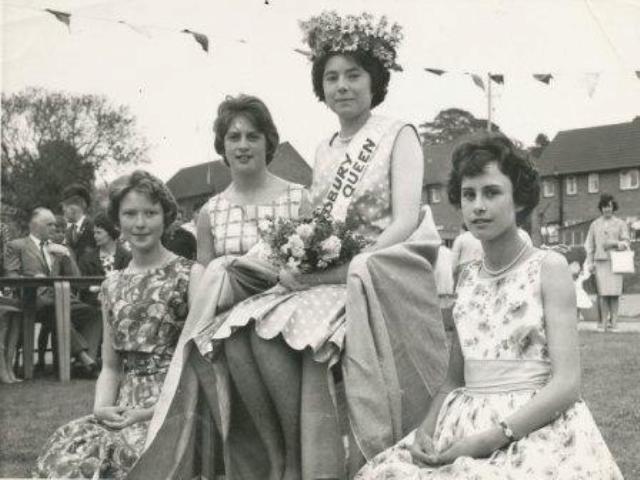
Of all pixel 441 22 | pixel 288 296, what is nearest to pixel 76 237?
pixel 441 22

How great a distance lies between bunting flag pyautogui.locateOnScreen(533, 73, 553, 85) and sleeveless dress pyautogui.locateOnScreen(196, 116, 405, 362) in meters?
2.54

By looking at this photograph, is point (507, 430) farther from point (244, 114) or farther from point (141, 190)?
point (141, 190)

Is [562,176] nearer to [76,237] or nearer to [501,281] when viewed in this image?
[76,237]

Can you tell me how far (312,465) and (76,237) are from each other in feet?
24.1

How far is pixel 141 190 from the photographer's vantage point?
4117 millimetres

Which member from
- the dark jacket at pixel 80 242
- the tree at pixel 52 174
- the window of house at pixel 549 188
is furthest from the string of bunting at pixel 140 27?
the window of house at pixel 549 188

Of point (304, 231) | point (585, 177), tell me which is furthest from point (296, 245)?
point (585, 177)

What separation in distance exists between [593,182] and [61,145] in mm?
24430

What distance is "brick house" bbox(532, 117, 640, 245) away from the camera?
3283 centimetres

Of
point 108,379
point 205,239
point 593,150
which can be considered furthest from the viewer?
point 593,150

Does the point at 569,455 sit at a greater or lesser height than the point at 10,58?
lesser

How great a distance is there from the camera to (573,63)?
5789 mm

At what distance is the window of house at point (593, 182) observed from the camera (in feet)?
117

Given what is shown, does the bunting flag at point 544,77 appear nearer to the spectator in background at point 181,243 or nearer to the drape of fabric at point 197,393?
the spectator in background at point 181,243
